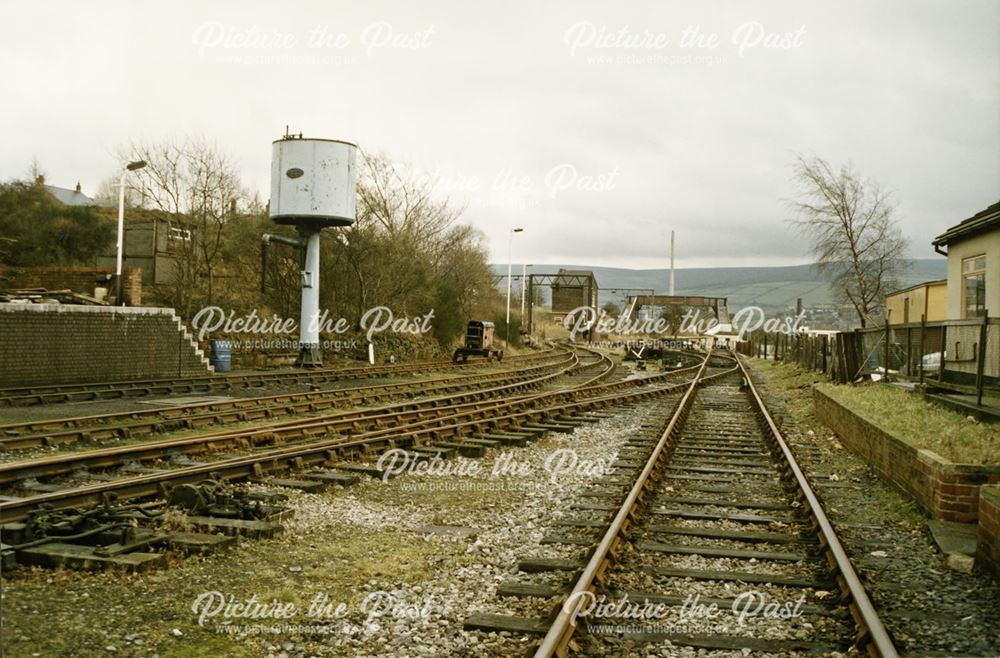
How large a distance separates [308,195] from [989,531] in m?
24.6

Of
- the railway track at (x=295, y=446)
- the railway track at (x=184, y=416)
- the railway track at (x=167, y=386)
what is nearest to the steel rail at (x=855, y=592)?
the railway track at (x=295, y=446)

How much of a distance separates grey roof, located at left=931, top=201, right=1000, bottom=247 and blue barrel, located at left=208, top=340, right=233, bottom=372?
21.1m

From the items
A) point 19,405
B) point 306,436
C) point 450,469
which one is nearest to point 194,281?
point 19,405

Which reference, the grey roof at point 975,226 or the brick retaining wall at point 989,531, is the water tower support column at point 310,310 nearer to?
the grey roof at point 975,226

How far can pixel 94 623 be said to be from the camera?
15.5 feet

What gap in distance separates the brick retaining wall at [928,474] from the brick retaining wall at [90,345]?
1761 centimetres

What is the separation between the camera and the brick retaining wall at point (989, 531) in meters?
5.92

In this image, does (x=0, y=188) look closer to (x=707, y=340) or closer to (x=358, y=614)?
(x=358, y=614)

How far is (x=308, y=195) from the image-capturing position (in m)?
27.7

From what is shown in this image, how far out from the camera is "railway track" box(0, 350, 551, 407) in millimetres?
16453

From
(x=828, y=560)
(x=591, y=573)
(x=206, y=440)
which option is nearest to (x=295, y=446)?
(x=206, y=440)

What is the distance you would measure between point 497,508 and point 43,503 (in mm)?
4130

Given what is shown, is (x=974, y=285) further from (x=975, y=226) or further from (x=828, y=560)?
(x=828, y=560)

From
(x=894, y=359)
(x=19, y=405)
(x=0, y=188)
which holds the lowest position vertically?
(x=19, y=405)
